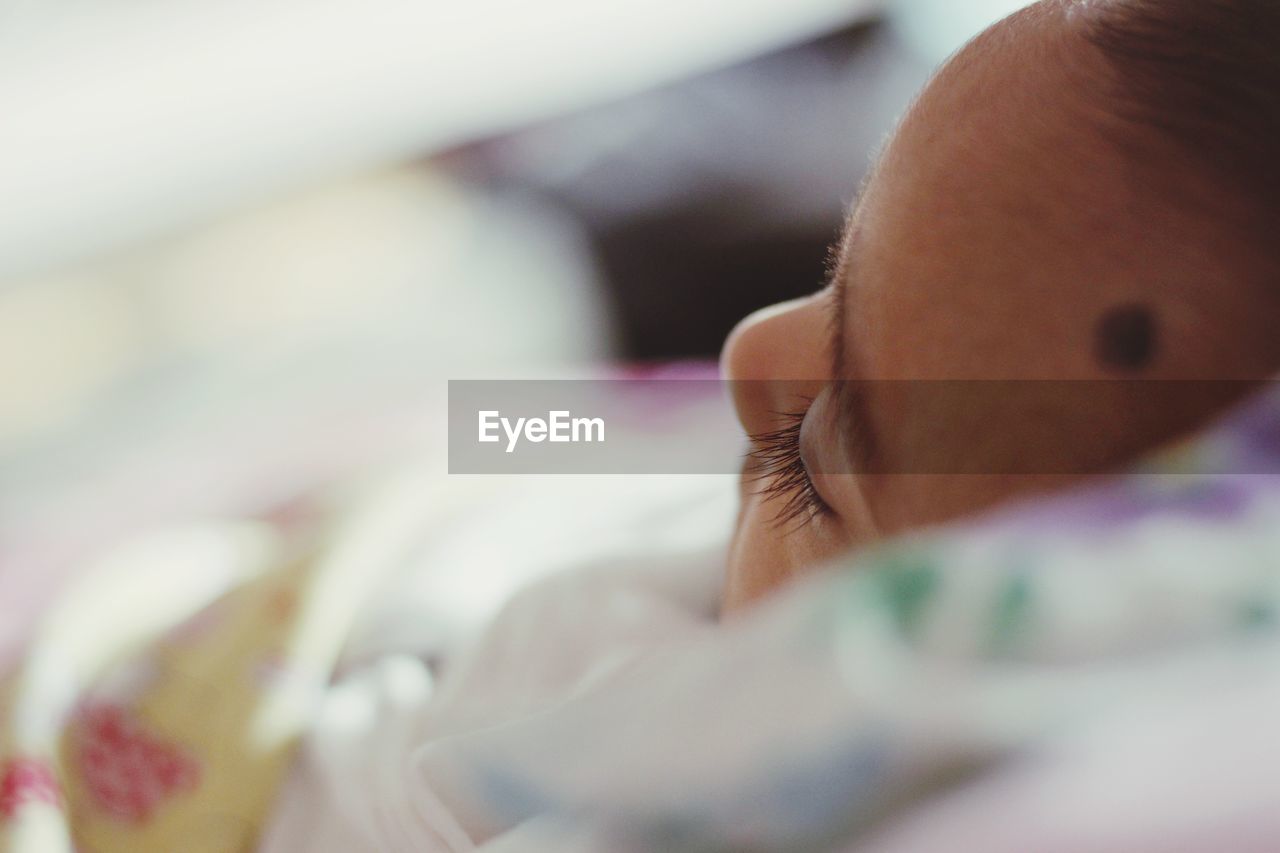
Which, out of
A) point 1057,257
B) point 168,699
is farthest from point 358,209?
point 1057,257

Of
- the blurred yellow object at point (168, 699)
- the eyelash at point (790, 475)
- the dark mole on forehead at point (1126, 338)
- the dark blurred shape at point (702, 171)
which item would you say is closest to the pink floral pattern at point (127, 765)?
the blurred yellow object at point (168, 699)

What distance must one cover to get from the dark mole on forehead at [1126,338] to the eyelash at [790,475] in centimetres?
11

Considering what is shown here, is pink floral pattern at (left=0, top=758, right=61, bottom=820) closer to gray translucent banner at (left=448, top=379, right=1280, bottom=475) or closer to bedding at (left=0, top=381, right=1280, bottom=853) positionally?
bedding at (left=0, top=381, right=1280, bottom=853)

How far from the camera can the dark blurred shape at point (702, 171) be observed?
109cm

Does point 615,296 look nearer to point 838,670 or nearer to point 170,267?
point 170,267

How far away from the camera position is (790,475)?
0.38 metres

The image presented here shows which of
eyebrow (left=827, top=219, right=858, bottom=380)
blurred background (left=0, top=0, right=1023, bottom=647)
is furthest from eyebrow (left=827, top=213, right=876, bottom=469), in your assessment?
blurred background (left=0, top=0, right=1023, bottom=647)

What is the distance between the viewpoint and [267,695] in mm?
501

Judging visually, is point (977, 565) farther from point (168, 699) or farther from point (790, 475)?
point (168, 699)

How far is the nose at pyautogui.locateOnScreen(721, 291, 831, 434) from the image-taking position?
1.24ft

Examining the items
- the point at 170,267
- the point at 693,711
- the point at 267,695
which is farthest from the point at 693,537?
the point at 170,267

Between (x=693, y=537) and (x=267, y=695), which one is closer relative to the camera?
(x=267, y=695)

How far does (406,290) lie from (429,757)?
0.84 m

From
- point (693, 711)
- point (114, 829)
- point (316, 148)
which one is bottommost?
point (114, 829)
